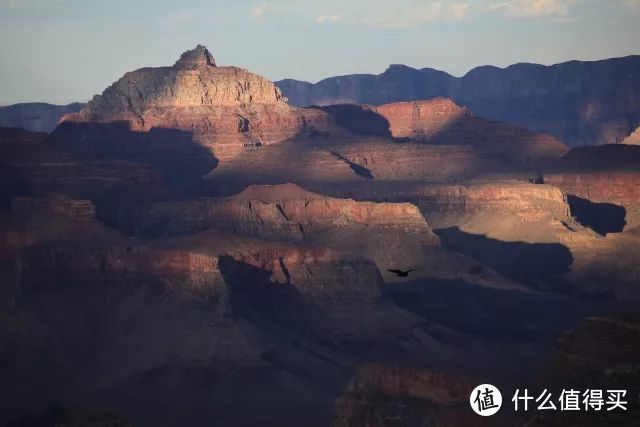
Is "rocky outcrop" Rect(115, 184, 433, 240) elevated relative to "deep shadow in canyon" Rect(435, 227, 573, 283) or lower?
elevated

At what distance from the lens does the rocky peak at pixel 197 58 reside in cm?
18900

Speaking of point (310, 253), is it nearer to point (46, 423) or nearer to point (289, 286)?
point (289, 286)

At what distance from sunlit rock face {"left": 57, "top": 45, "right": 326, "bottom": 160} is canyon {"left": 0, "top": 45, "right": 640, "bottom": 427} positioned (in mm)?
189

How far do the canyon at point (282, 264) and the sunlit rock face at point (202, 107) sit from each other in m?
0.19

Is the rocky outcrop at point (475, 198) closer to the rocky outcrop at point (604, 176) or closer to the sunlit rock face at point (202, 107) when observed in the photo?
the rocky outcrop at point (604, 176)

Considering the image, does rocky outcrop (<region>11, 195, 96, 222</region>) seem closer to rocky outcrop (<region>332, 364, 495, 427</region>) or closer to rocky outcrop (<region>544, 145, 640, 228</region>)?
rocky outcrop (<region>332, 364, 495, 427</region>)

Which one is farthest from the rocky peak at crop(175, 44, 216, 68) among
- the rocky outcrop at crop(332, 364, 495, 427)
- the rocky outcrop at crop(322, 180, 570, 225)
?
the rocky outcrop at crop(332, 364, 495, 427)

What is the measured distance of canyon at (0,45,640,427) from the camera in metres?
99.8

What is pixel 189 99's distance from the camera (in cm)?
18450

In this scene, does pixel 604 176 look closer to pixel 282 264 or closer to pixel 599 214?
pixel 599 214

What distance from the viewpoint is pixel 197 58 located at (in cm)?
19012

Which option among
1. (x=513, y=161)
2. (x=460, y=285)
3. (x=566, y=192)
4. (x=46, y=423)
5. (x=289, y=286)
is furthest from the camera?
(x=513, y=161)

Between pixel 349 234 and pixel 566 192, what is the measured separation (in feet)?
130

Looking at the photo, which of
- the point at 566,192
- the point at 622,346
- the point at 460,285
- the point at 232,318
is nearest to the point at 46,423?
the point at 232,318
